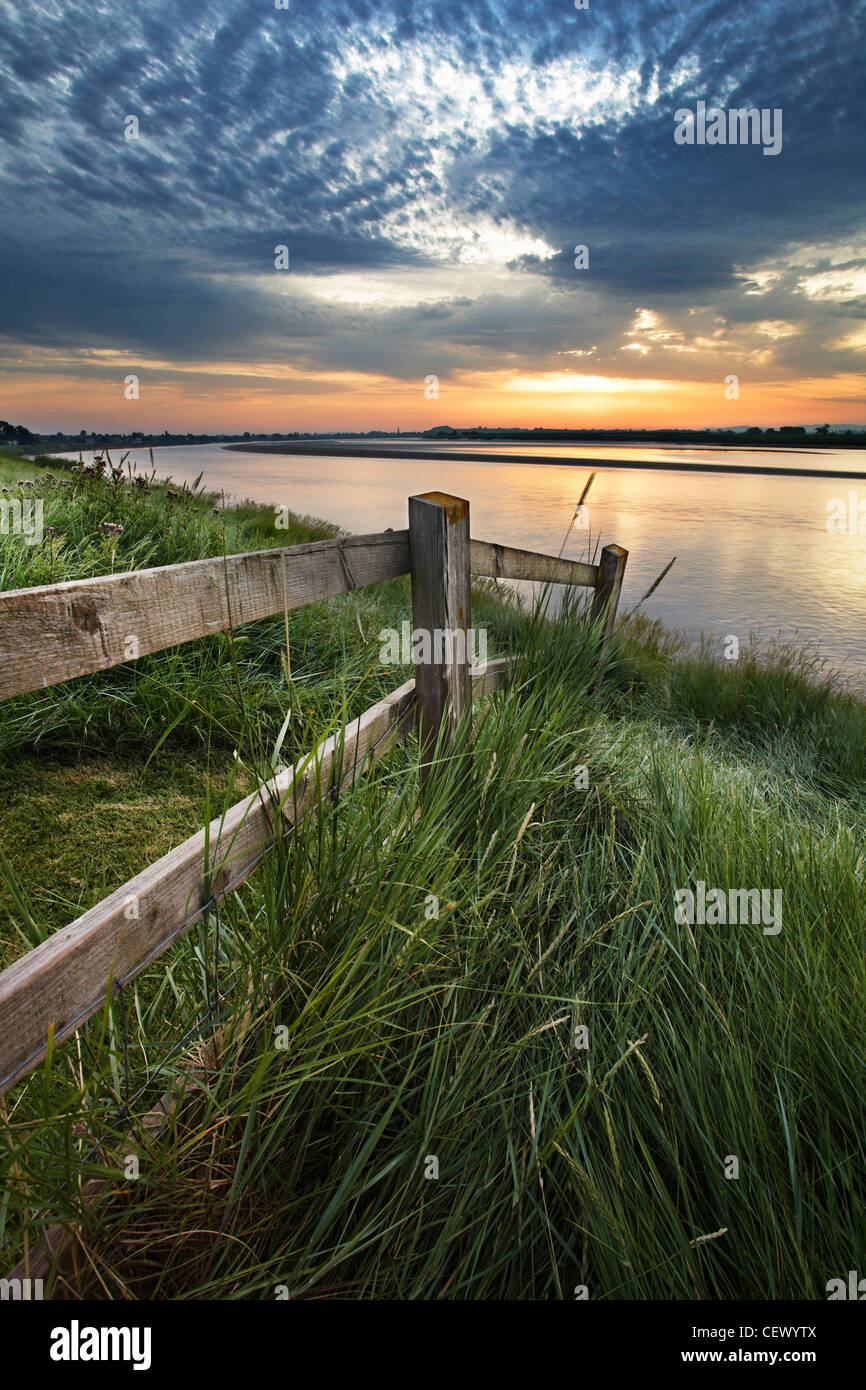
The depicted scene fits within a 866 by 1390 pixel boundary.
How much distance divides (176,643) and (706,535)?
26540 millimetres

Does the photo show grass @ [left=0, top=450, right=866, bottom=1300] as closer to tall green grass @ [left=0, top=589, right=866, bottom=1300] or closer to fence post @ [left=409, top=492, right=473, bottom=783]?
tall green grass @ [left=0, top=589, right=866, bottom=1300]

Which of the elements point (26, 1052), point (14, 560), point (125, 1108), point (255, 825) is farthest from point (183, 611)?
point (14, 560)

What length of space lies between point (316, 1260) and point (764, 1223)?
976 millimetres

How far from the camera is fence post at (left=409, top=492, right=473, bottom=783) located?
9.39ft

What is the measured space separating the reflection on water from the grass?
2.20 metres

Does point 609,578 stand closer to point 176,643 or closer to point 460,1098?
point 176,643

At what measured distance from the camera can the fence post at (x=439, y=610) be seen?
2861mm

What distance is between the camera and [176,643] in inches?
67.7

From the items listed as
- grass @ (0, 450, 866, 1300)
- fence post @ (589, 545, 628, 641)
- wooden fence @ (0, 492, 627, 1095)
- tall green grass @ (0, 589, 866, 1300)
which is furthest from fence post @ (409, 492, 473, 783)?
fence post @ (589, 545, 628, 641)

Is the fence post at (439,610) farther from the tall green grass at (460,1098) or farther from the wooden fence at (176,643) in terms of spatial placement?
the tall green grass at (460,1098)

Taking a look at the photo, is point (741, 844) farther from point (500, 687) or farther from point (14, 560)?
point (14, 560)

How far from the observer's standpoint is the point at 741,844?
2576 millimetres
